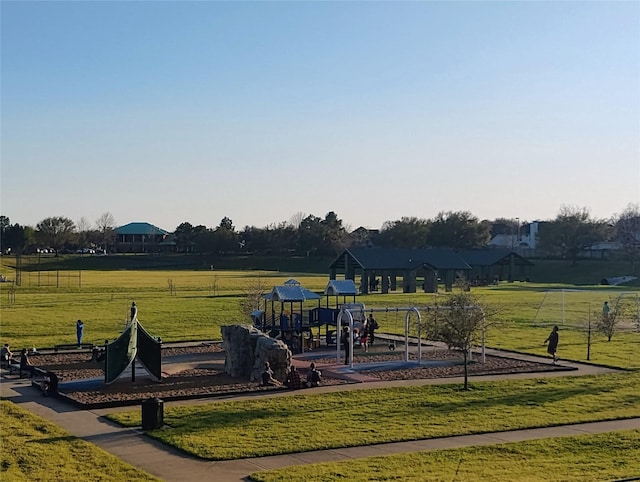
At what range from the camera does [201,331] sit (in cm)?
4238

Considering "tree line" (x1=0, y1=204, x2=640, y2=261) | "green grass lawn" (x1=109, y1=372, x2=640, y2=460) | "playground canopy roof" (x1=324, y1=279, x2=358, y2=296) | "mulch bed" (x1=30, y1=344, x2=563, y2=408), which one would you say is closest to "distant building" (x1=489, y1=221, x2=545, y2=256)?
"tree line" (x1=0, y1=204, x2=640, y2=261)

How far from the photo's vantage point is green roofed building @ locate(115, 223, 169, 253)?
190 meters

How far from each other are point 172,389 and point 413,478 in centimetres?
1147

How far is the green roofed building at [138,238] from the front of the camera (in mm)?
190312

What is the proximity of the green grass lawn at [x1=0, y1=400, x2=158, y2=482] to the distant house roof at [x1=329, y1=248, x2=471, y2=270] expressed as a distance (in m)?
58.8

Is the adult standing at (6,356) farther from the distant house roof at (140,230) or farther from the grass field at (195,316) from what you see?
the distant house roof at (140,230)

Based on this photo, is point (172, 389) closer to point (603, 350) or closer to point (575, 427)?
point (575, 427)

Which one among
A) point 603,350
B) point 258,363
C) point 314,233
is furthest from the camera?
point 314,233

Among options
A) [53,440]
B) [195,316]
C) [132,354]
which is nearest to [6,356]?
[132,354]

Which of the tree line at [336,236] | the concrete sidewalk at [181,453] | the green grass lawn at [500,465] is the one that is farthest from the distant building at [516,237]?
the green grass lawn at [500,465]

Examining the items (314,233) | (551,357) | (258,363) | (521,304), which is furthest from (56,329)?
(314,233)

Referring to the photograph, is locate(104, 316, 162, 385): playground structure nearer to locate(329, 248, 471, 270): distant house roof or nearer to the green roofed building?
locate(329, 248, 471, 270): distant house roof

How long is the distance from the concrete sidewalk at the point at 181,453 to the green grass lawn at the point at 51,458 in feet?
1.14

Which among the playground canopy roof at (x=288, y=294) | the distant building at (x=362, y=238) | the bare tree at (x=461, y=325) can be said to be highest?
the distant building at (x=362, y=238)
